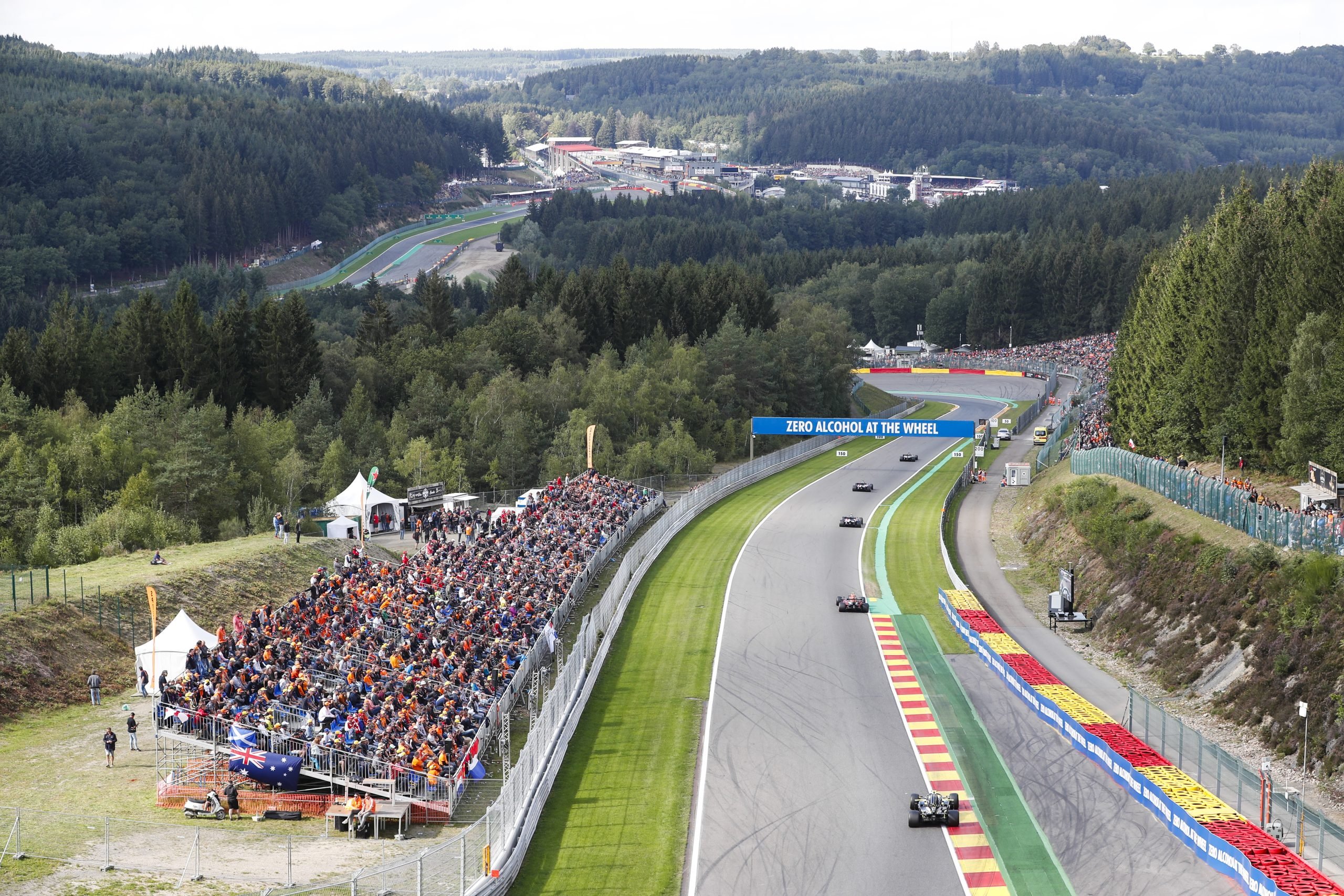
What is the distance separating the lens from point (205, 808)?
3131 cm

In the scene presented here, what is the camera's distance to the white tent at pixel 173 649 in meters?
40.0

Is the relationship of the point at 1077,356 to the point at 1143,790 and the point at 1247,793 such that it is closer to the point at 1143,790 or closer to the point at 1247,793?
the point at 1143,790

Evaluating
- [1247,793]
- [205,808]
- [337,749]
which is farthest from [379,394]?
[1247,793]

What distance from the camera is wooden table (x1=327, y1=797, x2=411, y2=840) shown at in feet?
99.5

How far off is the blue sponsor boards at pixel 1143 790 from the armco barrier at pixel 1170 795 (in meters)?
0.02

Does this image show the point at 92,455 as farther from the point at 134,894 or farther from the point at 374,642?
the point at 134,894

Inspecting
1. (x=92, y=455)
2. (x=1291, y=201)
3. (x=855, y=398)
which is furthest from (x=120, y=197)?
(x=1291, y=201)

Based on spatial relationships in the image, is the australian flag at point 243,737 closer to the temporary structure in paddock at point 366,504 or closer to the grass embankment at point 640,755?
the grass embankment at point 640,755

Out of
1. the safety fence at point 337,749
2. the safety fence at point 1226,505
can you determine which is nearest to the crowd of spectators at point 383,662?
the safety fence at point 337,749

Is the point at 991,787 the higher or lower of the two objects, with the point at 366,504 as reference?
higher

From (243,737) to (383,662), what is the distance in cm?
577

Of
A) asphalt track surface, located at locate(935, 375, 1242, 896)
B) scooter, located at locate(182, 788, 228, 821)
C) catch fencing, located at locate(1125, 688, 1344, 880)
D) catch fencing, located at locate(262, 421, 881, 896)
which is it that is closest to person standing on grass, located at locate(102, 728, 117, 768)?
scooter, located at locate(182, 788, 228, 821)

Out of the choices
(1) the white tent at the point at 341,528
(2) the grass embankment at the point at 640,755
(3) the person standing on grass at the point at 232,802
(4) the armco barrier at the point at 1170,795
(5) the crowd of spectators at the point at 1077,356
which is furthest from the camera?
(5) the crowd of spectators at the point at 1077,356

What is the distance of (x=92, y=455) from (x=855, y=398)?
245ft
